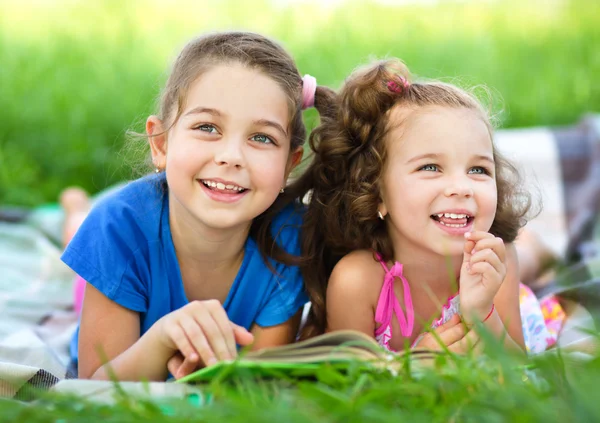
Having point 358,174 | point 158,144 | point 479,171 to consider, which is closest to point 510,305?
point 479,171

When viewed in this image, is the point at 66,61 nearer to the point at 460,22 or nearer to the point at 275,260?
the point at 460,22

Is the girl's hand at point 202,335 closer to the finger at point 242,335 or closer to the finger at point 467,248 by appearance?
the finger at point 242,335

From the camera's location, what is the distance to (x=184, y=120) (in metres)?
1.88

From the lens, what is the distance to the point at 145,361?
1668 millimetres

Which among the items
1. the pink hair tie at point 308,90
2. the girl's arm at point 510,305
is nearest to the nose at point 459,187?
the girl's arm at point 510,305

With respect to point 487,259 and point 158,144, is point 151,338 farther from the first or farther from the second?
point 487,259

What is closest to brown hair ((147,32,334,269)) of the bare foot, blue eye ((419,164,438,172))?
blue eye ((419,164,438,172))

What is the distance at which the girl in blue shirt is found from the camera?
1831 millimetres

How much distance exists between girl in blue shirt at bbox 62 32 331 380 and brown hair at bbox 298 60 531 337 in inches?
2.6

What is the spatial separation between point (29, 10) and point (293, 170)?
4.19 metres

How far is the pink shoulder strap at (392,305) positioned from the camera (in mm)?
1969

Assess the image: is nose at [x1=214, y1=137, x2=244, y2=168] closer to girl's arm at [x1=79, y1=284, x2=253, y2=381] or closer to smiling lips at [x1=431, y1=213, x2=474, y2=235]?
girl's arm at [x1=79, y1=284, x2=253, y2=381]

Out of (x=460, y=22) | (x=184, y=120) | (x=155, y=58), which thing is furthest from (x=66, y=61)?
(x=184, y=120)

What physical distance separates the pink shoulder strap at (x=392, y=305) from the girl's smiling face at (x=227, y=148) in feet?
1.21
